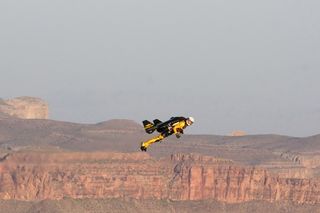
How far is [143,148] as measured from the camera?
14288cm

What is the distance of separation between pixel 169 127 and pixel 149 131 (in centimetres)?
206

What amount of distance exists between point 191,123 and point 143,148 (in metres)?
6.02

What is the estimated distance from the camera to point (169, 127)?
478 ft

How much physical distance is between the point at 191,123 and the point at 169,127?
224cm

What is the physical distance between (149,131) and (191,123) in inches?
169

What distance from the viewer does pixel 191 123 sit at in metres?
146

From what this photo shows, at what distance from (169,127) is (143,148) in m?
4.35

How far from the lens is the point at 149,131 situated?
146 m
